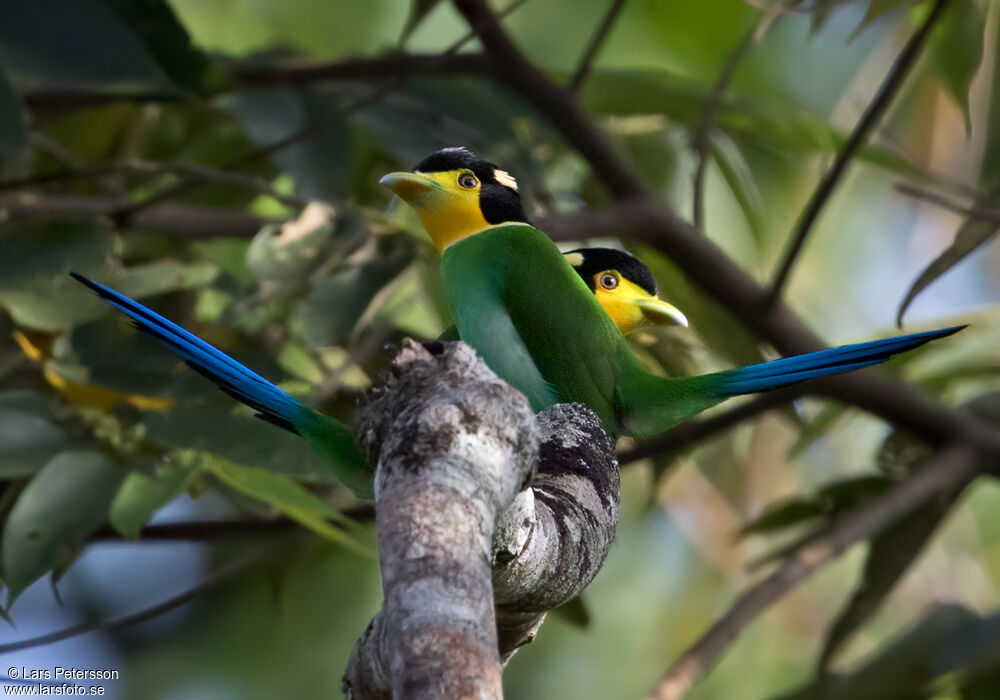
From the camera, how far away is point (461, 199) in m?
1.62

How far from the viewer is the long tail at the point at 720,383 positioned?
139 centimetres

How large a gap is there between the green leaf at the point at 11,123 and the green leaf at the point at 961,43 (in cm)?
206

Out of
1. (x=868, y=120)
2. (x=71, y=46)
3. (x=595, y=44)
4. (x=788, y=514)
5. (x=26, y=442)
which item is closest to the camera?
(x=26, y=442)

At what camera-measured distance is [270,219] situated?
2.86 m

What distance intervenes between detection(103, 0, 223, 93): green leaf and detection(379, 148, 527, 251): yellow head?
133 centimetres

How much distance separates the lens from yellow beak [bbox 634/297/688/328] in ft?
5.43

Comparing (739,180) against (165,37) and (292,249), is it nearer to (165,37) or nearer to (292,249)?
(292,249)

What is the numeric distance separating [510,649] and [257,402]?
0.40 metres

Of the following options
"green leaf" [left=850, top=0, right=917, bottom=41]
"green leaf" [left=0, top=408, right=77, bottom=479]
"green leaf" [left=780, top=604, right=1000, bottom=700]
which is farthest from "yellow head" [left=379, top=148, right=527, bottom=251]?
"green leaf" [left=780, top=604, right=1000, bottom=700]

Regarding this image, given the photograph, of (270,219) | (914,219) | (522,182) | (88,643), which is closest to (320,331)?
(270,219)

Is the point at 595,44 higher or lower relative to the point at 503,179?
higher

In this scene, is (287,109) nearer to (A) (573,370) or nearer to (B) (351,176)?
(B) (351,176)

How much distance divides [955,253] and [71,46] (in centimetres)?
192

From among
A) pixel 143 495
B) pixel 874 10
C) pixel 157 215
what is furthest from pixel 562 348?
pixel 157 215
